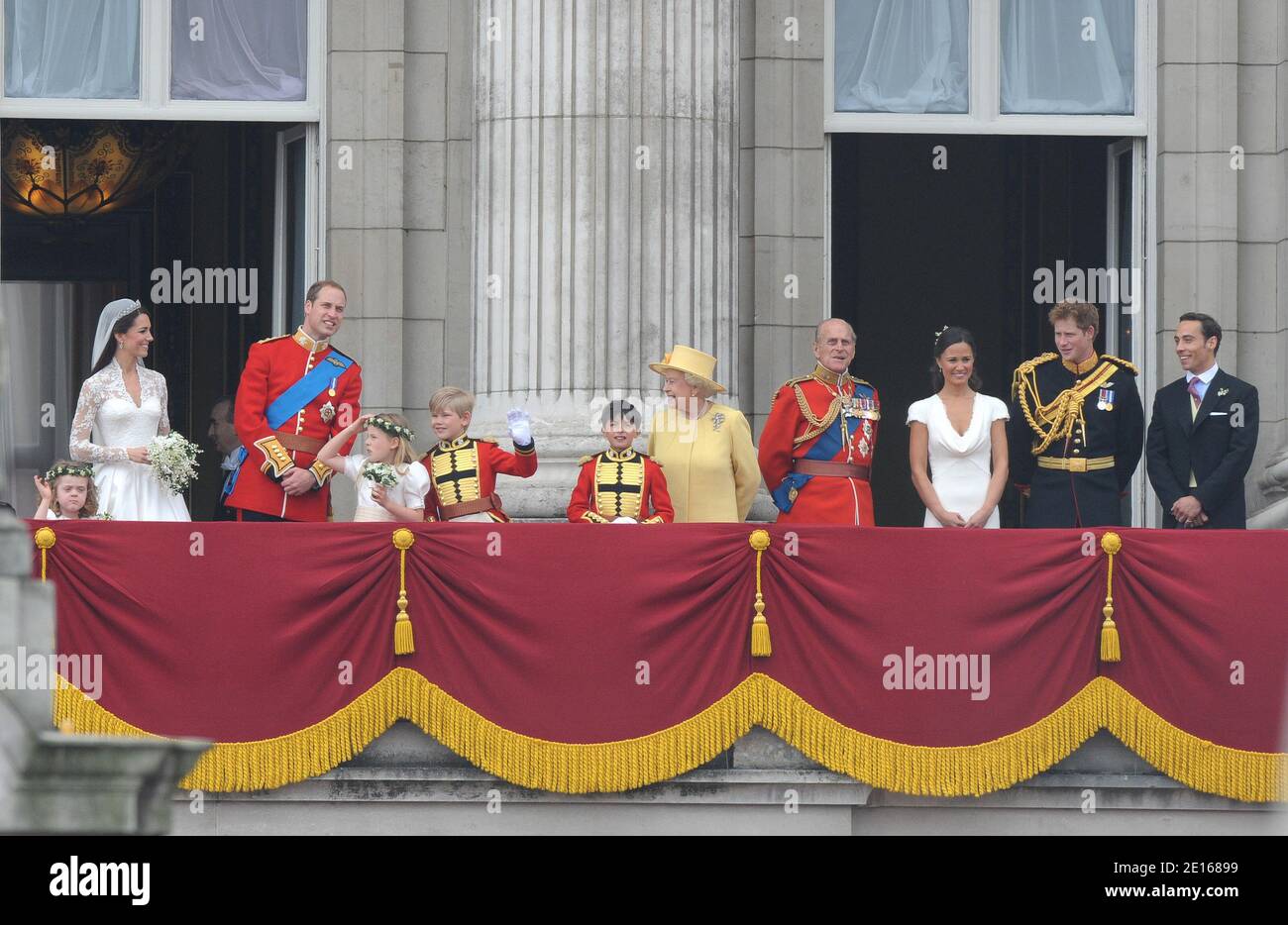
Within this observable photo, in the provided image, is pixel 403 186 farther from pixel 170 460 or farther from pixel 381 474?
pixel 381 474

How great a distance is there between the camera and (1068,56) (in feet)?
61.6

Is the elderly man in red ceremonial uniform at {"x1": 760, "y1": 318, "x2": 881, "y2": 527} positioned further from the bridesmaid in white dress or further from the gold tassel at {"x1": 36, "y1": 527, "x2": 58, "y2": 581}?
the gold tassel at {"x1": 36, "y1": 527, "x2": 58, "y2": 581}

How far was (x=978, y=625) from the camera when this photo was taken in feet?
47.5

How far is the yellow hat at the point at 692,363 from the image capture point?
15469 millimetres

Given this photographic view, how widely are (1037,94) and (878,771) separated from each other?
20.2 feet

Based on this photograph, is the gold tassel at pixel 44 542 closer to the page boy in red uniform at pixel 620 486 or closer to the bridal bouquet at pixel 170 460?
the bridal bouquet at pixel 170 460

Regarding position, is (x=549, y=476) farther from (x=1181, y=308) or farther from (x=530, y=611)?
(x=1181, y=308)

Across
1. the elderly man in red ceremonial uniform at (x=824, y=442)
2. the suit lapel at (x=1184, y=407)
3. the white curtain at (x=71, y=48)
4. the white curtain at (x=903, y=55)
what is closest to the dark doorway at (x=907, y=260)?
the white curtain at (x=903, y=55)

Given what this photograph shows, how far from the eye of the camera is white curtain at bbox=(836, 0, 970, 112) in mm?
18672

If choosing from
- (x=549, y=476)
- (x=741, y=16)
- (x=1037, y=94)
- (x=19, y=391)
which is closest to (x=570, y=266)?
(x=549, y=476)

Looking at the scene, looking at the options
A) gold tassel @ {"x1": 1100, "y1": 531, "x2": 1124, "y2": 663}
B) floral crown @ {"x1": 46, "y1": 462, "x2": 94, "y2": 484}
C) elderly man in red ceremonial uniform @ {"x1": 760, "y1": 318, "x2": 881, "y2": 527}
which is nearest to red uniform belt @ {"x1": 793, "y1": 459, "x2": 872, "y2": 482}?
elderly man in red ceremonial uniform @ {"x1": 760, "y1": 318, "x2": 881, "y2": 527}

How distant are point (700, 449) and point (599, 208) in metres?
Result: 2.04

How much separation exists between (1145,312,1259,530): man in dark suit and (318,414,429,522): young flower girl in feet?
13.9

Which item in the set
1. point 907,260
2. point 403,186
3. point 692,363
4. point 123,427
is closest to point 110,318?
point 123,427
